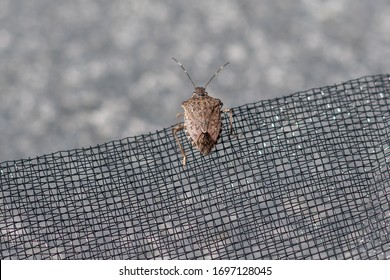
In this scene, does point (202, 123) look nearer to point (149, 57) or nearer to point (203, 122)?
point (203, 122)

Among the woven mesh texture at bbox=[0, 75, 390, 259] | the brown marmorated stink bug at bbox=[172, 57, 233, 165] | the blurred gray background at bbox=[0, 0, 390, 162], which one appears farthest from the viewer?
the blurred gray background at bbox=[0, 0, 390, 162]

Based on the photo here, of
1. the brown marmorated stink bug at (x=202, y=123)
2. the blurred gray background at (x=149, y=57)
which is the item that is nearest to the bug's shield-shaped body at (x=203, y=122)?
the brown marmorated stink bug at (x=202, y=123)

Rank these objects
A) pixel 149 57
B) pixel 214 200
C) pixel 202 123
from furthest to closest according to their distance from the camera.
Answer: pixel 149 57 → pixel 202 123 → pixel 214 200

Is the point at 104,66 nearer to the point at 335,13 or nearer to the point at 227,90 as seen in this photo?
the point at 227,90

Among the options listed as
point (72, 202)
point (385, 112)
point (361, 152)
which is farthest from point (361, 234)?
point (72, 202)

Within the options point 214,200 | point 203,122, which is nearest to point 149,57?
point 203,122

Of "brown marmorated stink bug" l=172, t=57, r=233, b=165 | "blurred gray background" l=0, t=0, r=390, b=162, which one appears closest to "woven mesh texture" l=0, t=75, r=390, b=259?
"brown marmorated stink bug" l=172, t=57, r=233, b=165

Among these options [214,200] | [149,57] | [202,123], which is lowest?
[214,200]

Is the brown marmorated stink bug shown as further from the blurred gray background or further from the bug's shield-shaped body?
the blurred gray background
